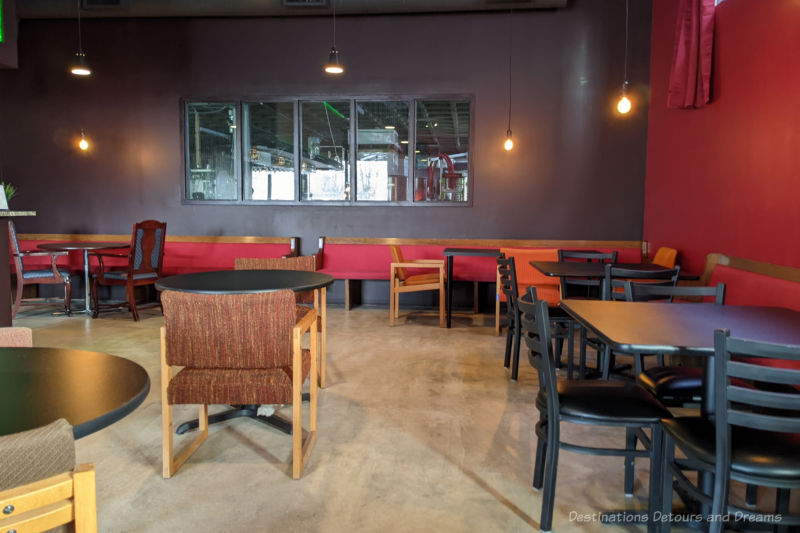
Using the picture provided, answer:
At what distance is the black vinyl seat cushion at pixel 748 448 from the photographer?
171cm

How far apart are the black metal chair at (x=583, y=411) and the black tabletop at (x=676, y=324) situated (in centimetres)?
23

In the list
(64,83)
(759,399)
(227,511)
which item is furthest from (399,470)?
(64,83)

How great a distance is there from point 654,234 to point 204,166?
606 centimetres

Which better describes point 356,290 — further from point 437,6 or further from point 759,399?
point 759,399

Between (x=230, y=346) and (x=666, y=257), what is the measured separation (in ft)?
16.4

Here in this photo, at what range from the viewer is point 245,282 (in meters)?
3.24

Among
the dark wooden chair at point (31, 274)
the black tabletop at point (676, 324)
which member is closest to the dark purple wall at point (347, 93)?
the dark wooden chair at point (31, 274)

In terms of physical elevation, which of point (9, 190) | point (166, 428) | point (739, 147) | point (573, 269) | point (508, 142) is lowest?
point (166, 428)

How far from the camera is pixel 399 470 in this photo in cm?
279

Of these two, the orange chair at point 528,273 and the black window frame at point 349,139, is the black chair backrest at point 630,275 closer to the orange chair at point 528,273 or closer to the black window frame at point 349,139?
the orange chair at point 528,273

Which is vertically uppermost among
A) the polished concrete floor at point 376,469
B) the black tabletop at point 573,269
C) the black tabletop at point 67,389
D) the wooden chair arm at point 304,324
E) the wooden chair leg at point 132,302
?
the black tabletop at point 573,269

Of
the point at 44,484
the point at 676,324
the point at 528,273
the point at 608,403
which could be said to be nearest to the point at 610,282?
the point at 676,324

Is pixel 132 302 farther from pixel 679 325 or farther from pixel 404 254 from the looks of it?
pixel 679 325

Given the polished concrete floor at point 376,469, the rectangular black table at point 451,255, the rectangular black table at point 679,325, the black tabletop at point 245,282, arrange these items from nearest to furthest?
the rectangular black table at point 679,325, the polished concrete floor at point 376,469, the black tabletop at point 245,282, the rectangular black table at point 451,255
